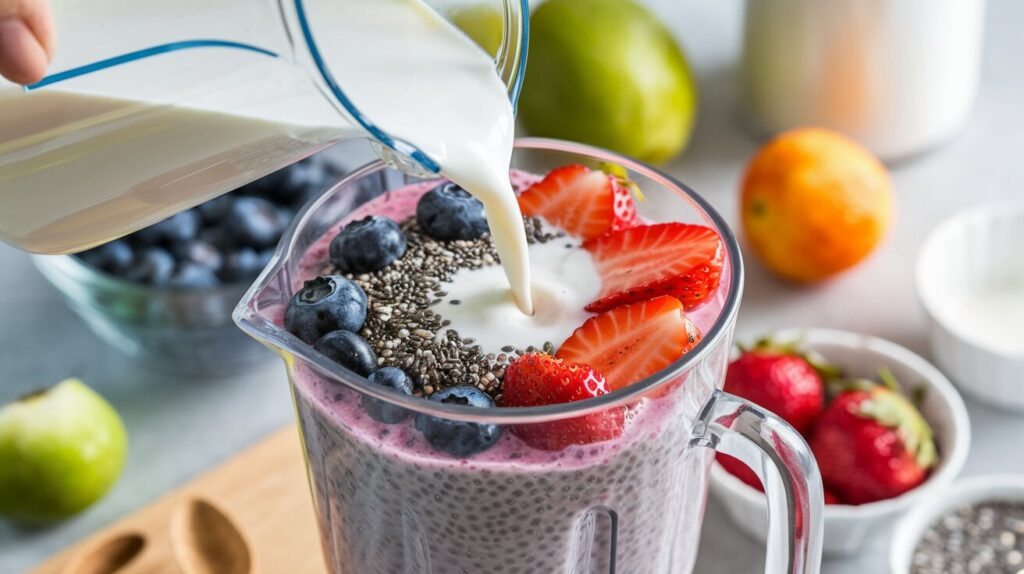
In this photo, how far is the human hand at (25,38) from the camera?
0.81 metres

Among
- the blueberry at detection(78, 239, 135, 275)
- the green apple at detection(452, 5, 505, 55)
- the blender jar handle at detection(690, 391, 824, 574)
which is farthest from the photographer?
the blueberry at detection(78, 239, 135, 275)

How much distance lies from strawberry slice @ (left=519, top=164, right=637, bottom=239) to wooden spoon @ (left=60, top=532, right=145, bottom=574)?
67cm

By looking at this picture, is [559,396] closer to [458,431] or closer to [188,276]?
[458,431]

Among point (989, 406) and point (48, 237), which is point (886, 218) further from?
point (48, 237)

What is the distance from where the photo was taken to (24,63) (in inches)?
32.3

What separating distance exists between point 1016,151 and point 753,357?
2.58 ft

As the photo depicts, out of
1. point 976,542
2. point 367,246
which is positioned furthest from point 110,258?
point 976,542

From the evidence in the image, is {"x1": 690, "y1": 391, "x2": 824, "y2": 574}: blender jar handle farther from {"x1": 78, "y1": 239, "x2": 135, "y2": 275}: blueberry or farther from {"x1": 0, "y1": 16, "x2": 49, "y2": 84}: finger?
{"x1": 78, "y1": 239, "x2": 135, "y2": 275}: blueberry

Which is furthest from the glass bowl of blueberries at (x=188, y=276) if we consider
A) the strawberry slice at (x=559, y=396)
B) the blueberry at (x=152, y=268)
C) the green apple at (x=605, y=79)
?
the strawberry slice at (x=559, y=396)

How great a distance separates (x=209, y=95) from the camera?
92 centimetres

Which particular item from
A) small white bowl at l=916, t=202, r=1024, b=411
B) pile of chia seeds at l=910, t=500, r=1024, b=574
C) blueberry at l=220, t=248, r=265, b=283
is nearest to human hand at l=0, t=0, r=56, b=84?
blueberry at l=220, t=248, r=265, b=283

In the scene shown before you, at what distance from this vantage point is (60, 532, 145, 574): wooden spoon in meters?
1.39

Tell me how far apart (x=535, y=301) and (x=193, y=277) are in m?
0.74

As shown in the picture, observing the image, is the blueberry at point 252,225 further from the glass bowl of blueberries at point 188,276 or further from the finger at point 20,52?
the finger at point 20,52
